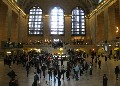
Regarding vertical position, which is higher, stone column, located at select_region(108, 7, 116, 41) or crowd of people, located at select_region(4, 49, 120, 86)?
stone column, located at select_region(108, 7, 116, 41)

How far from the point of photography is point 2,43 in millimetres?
40625

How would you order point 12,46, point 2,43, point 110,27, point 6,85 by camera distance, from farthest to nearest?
point 110,27, point 12,46, point 2,43, point 6,85

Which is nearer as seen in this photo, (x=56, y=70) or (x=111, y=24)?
(x=56, y=70)

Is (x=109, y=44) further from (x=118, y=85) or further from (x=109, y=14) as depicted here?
(x=118, y=85)

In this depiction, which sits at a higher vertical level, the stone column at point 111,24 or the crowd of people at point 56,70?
the stone column at point 111,24

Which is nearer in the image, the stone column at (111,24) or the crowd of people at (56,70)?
the crowd of people at (56,70)

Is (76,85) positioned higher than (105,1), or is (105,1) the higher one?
(105,1)

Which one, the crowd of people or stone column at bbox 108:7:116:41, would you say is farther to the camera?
stone column at bbox 108:7:116:41

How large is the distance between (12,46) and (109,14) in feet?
66.3

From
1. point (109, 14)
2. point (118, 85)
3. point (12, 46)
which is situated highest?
point (109, 14)

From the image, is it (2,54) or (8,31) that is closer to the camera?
(2,54)

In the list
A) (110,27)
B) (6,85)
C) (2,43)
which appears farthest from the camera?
(110,27)

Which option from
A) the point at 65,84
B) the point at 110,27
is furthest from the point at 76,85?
the point at 110,27

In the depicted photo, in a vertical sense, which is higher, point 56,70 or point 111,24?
point 111,24
